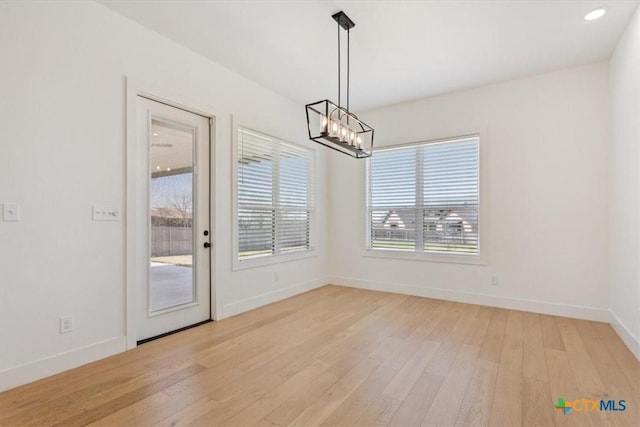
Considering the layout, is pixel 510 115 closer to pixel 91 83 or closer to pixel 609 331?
pixel 609 331

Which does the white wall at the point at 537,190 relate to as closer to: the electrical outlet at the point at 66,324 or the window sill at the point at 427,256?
the window sill at the point at 427,256

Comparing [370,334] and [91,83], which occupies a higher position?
[91,83]

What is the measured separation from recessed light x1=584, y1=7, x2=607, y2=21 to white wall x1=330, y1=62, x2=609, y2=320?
1097 millimetres

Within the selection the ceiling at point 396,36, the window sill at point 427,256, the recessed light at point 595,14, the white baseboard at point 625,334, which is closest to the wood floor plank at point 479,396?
the white baseboard at point 625,334

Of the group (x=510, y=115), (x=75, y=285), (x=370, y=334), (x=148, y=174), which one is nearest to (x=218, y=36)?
(x=148, y=174)

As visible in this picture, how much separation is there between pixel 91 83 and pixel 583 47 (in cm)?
496

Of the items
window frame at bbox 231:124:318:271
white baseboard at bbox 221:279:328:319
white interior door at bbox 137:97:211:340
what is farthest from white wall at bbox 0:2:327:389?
white baseboard at bbox 221:279:328:319

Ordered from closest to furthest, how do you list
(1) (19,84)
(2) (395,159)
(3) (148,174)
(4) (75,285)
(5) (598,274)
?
(1) (19,84)
(4) (75,285)
(3) (148,174)
(5) (598,274)
(2) (395,159)

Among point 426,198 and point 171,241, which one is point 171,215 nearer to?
point 171,241

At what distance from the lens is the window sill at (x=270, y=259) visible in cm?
409

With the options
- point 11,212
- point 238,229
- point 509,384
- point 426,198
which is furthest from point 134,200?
point 426,198

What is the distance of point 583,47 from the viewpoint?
11.3 feet

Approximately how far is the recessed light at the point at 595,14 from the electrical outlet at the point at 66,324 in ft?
17.2

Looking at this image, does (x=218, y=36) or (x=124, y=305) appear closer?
(x=124, y=305)
